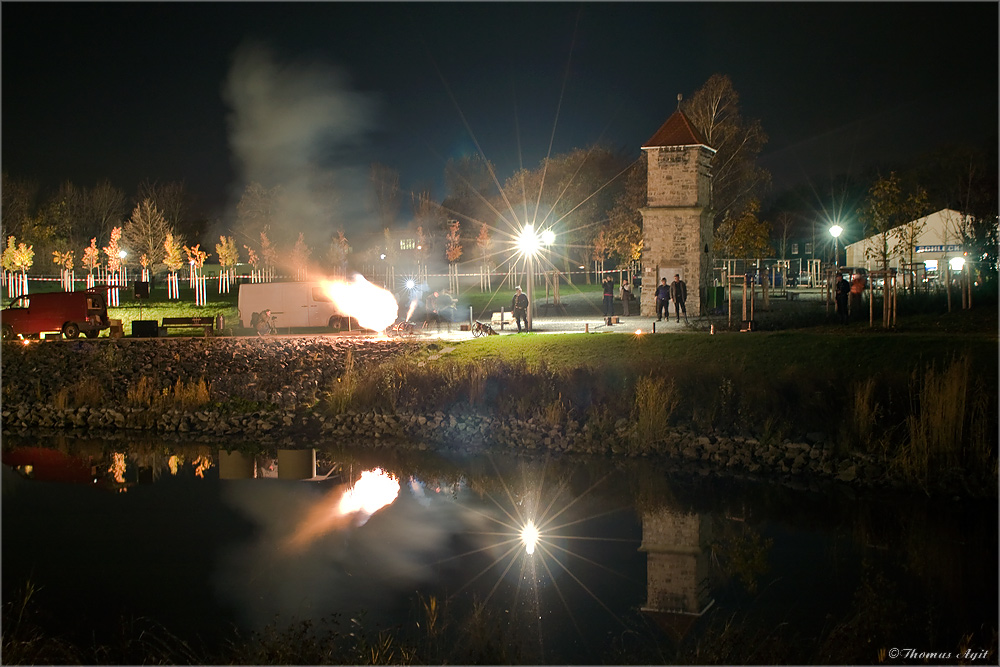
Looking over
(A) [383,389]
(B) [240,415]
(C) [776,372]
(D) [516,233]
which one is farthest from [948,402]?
(D) [516,233]

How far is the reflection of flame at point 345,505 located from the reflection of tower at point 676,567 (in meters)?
4.48

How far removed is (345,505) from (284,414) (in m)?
7.06

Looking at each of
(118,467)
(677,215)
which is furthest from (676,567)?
(677,215)

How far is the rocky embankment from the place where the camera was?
15.7m

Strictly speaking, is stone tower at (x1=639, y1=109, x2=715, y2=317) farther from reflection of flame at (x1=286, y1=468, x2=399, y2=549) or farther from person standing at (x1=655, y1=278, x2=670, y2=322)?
reflection of flame at (x1=286, y1=468, x2=399, y2=549)

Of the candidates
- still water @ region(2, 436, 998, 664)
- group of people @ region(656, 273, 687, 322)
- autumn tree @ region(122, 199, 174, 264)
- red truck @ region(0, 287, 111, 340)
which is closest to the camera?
still water @ region(2, 436, 998, 664)

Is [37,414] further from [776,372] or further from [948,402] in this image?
[948,402]

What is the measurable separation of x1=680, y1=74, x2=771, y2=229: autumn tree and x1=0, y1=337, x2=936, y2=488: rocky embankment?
2565 centimetres

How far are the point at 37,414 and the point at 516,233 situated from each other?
53276 mm

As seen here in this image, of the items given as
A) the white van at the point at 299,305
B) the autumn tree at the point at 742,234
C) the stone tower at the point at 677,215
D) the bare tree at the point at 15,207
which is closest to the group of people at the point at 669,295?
the stone tower at the point at 677,215

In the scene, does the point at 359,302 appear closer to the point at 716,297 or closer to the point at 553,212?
the point at 716,297

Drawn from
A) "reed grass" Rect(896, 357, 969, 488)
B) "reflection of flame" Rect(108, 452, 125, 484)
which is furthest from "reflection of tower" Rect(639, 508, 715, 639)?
"reflection of flame" Rect(108, 452, 125, 484)

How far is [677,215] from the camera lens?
107ft

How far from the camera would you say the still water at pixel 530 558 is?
9.26 meters
